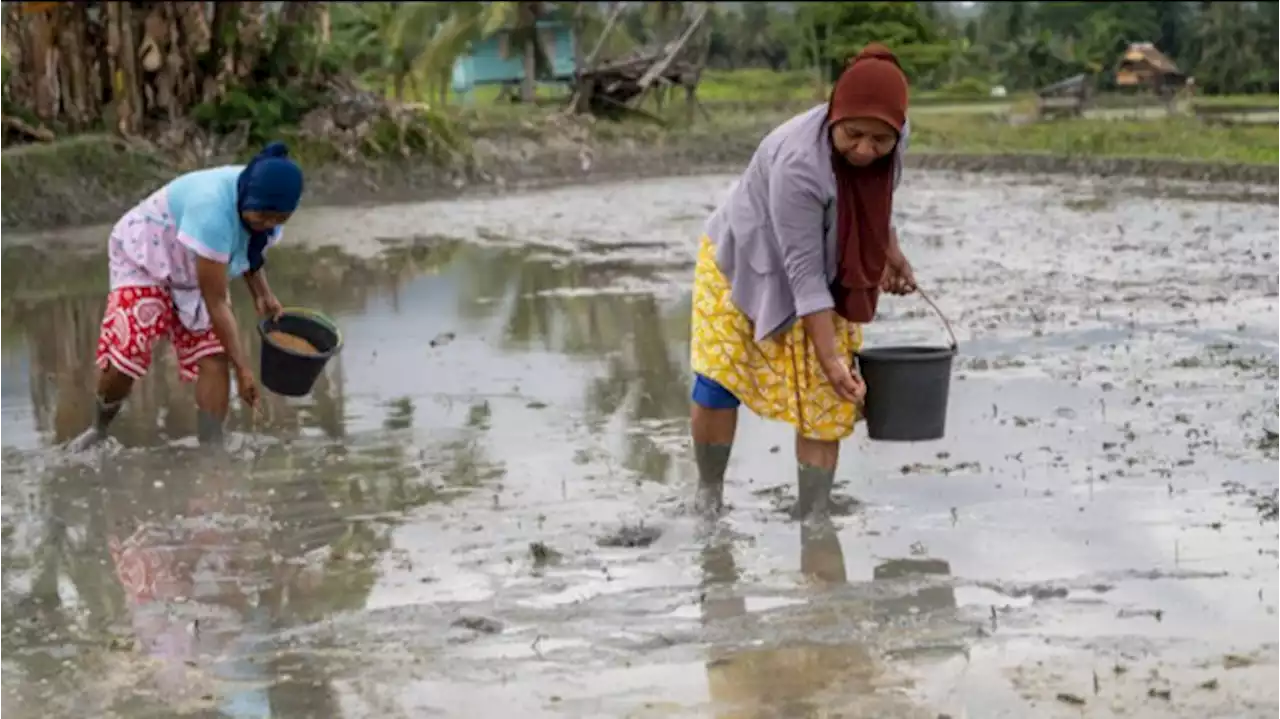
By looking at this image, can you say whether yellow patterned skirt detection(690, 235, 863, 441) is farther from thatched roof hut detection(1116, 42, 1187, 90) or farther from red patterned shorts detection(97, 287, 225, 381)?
thatched roof hut detection(1116, 42, 1187, 90)

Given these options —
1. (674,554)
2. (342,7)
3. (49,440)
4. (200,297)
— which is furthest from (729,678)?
(342,7)

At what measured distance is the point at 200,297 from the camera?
676cm

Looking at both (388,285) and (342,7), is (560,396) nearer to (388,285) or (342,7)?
(388,285)

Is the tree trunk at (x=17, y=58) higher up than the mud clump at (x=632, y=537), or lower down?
higher up

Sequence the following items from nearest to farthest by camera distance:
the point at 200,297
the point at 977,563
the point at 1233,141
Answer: the point at 977,563, the point at 200,297, the point at 1233,141

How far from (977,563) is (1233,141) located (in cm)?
1485

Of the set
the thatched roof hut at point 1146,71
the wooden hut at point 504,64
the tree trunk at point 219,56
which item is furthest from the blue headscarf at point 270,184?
the wooden hut at point 504,64

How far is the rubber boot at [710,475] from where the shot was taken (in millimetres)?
5679

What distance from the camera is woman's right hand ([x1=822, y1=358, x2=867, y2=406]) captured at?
5.18 meters

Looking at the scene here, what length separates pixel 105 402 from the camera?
23.0ft

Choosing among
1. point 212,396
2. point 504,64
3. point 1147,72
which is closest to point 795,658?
point 212,396

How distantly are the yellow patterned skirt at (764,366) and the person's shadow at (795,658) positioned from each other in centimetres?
48

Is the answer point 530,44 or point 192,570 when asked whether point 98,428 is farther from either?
point 530,44

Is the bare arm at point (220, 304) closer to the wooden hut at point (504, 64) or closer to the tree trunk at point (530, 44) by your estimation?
the tree trunk at point (530, 44)
